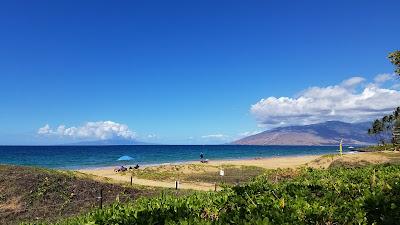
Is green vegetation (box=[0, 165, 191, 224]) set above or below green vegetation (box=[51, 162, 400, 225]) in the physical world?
below

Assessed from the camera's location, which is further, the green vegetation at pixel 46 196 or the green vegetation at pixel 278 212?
the green vegetation at pixel 46 196

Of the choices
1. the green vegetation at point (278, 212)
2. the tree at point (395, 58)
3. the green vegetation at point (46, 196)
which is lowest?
the green vegetation at point (46, 196)

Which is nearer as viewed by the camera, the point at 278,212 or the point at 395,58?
the point at 278,212

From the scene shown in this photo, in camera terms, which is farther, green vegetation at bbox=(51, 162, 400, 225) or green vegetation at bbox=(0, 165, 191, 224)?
green vegetation at bbox=(0, 165, 191, 224)

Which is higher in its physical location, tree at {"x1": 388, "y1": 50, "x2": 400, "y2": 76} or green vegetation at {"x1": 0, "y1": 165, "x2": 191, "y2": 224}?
tree at {"x1": 388, "y1": 50, "x2": 400, "y2": 76}

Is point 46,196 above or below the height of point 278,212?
below

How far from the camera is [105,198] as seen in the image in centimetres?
2542

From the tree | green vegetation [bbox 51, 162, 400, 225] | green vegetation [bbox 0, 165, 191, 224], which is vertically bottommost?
green vegetation [bbox 0, 165, 191, 224]

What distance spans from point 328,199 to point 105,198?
19.4 m

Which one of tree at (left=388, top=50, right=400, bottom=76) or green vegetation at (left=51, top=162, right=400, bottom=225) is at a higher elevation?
tree at (left=388, top=50, right=400, bottom=76)

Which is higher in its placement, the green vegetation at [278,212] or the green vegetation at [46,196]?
the green vegetation at [278,212]

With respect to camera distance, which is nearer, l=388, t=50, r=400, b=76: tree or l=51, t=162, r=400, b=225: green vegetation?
l=51, t=162, r=400, b=225: green vegetation

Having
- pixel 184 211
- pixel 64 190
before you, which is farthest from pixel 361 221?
pixel 64 190

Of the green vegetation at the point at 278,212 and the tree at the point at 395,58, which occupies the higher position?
the tree at the point at 395,58
